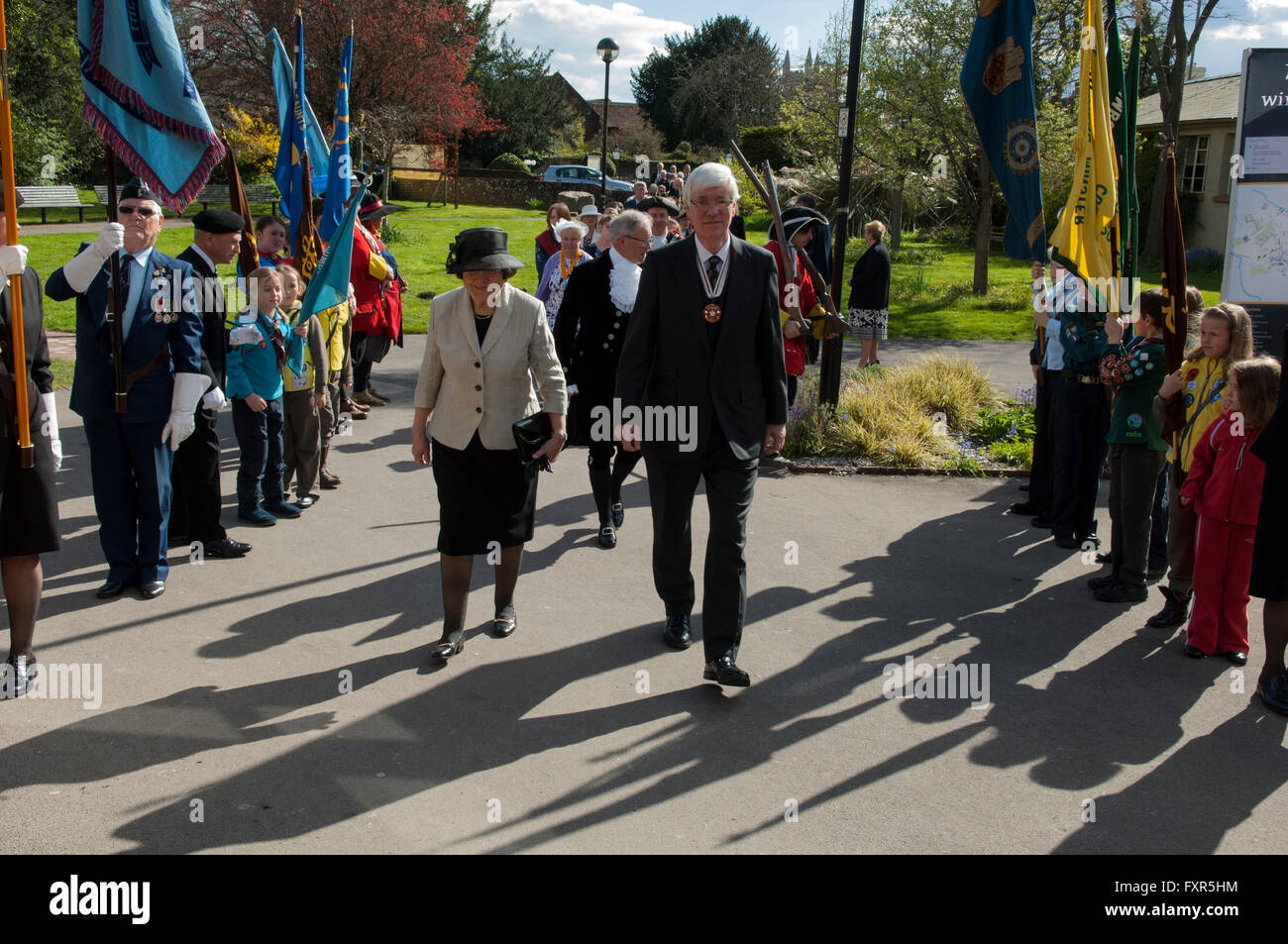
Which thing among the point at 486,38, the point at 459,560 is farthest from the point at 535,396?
the point at 486,38

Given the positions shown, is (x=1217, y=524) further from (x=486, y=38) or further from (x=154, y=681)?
(x=486, y=38)

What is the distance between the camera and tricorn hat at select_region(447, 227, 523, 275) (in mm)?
5039

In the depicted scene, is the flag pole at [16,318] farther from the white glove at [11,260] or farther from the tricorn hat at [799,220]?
the tricorn hat at [799,220]

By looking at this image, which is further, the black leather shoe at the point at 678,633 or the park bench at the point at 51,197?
the park bench at the point at 51,197

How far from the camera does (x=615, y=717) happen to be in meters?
4.70

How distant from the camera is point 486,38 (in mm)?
49188

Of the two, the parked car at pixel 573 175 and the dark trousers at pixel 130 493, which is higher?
the parked car at pixel 573 175

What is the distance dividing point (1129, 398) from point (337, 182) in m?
5.75

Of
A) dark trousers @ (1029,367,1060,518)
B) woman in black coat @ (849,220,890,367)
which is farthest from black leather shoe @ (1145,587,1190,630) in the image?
woman in black coat @ (849,220,890,367)

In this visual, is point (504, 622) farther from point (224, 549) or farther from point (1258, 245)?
point (1258, 245)

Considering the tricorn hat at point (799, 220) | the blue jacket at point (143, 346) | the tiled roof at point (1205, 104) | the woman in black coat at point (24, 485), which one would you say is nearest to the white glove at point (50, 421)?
the woman in black coat at point (24, 485)

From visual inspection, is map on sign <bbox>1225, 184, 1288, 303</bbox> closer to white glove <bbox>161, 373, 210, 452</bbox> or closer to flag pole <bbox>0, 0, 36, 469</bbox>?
white glove <bbox>161, 373, 210, 452</bbox>

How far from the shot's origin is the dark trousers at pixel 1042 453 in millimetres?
7785

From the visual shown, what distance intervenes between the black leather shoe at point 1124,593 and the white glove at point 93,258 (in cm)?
566
